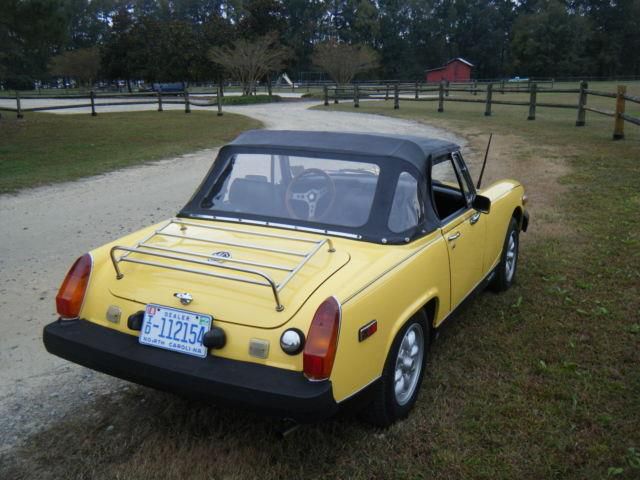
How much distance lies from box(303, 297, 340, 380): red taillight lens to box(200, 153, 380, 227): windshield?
89cm

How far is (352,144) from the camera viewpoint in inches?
144

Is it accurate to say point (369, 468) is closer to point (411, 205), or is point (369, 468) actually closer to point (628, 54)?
point (411, 205)

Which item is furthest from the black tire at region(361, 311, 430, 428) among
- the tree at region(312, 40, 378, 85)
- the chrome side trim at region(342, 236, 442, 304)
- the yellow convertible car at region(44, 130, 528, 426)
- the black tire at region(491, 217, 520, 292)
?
the tree at region(312, 40, 378, 85)

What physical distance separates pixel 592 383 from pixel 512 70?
82.4 metres

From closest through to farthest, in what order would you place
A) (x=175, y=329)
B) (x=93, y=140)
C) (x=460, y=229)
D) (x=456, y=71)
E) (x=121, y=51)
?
(x=175, y=329) < (x=460, y=229) < (x=93, y=140) < (x=121, y=51) < (x=456, y=71)

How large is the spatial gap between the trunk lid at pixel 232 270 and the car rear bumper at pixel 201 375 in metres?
0.21

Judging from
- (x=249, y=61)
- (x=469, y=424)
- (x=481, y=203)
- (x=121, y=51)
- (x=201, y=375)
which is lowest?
(x=469, y=424)

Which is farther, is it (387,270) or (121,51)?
(121,51)

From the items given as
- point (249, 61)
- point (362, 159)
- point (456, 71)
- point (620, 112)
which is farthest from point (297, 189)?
point (456, 71)

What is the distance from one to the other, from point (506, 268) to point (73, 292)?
11.3 ft

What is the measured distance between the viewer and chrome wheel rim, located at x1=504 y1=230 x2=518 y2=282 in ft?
16.5

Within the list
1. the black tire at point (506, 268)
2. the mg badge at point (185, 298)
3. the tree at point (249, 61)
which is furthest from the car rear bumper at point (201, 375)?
the tree at point (249, 61)

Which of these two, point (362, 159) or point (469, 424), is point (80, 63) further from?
point (469, 424)

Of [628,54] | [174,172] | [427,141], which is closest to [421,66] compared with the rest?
Result: [628,54]
